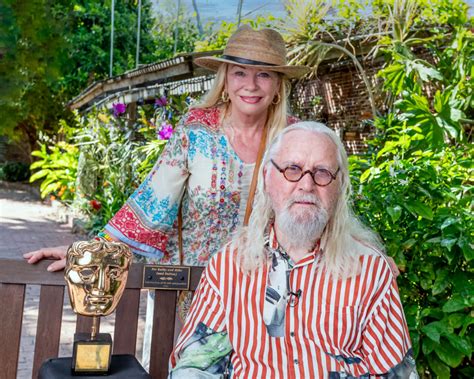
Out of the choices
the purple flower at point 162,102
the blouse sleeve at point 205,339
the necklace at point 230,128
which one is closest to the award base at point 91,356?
the blouse sleeve at point 205,339

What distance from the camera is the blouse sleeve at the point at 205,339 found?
6.69 ft

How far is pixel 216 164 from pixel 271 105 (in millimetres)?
332

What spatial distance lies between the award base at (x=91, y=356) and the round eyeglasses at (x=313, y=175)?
2.41 feet

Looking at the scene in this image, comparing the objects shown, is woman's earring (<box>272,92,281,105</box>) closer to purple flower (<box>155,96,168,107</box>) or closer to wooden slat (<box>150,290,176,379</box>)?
wooden slat (<box>150,290,176,379</box>)

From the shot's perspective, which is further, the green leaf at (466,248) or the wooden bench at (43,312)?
the green leaf at (466,248)

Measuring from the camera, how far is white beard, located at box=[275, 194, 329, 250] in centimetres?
202

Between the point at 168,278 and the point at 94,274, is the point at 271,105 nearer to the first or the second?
the point at 168,278

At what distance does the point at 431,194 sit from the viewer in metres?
3.00

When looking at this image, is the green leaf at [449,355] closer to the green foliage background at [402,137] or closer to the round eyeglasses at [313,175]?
the green foliage background at [402,137]

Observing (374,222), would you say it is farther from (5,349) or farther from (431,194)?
(5,349)

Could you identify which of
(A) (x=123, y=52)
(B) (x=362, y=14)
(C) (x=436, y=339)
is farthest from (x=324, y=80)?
(A) (x=123, y=52)

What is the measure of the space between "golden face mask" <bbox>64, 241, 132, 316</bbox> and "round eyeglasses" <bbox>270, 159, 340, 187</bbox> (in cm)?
55

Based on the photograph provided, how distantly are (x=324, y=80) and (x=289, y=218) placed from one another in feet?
20.7

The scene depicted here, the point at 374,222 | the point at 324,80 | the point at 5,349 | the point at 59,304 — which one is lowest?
the point at 5,349
